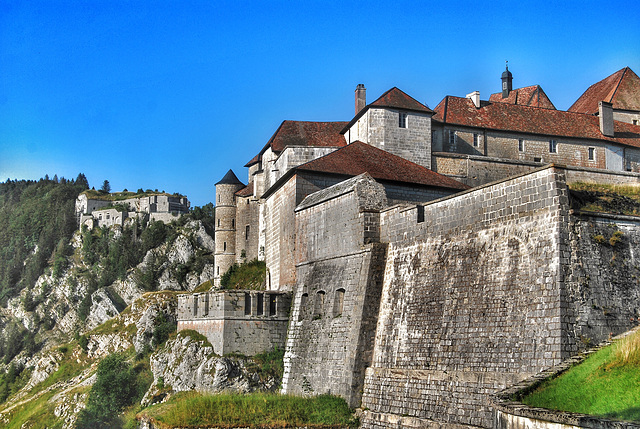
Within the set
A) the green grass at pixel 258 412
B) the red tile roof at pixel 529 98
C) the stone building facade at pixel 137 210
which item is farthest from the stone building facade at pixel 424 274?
the stone building facade at pixel 137 210

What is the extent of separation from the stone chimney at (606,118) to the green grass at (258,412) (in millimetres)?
29984

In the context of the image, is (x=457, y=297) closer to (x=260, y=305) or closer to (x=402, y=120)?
(x=260, y=305)

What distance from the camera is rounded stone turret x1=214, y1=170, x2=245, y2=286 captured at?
149ft

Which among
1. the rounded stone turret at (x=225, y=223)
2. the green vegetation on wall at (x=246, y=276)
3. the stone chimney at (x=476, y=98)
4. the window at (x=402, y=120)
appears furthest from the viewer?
the rounded stone turret at (x=225, y=223)

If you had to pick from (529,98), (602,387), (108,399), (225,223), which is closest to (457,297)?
(602,387)

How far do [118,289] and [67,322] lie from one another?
24.1 ft

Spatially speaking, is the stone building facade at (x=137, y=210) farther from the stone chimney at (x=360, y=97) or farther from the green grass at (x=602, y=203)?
the green grass at (x=602, y=203)

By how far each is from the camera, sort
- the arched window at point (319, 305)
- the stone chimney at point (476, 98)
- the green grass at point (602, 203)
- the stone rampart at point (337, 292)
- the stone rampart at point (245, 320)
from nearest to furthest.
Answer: the green grass at point (602, 203), the stone rampart at point (337, 292), the arched window at point (319, 305), the stone rampart at point (245, 320), the stone chimney at point (476, 98)

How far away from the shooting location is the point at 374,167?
2845 cm

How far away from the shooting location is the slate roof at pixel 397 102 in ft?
114

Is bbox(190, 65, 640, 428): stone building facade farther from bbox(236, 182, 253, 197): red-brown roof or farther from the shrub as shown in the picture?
the shrub

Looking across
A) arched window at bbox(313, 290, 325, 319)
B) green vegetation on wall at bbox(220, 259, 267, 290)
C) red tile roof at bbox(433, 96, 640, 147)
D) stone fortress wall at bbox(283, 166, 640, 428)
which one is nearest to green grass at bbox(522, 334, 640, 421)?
stone fortress wall at bbox(283, 166, 640, 428)

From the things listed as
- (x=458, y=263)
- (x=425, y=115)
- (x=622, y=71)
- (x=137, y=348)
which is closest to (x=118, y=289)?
(x=137, y=348)

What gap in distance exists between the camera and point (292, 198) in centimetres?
2844
